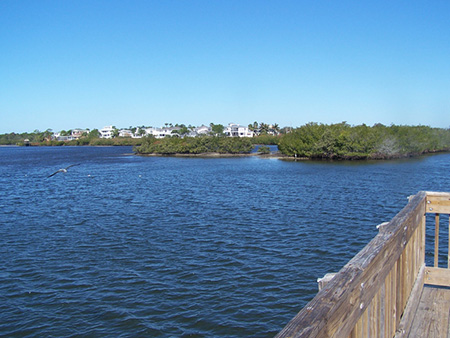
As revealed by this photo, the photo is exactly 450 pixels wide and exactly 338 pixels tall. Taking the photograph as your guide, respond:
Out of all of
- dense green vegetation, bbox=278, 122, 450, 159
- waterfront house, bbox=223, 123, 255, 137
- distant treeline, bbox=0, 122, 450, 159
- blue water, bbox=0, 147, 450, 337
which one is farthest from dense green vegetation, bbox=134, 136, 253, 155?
waterfront house, bbox=223, 123, 255, 137

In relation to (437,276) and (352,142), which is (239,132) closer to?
(352,142)

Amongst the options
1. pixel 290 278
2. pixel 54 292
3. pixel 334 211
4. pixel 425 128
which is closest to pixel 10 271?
pixel 54 292

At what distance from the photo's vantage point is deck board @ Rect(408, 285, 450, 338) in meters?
4.14

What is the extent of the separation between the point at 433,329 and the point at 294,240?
1304 centimetres

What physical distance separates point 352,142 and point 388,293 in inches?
2844

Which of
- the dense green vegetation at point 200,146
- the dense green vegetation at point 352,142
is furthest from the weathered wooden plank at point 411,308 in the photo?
the dense green vegetation at point 200,146

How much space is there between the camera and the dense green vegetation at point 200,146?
313ft

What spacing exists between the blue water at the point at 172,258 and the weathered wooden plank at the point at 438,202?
5.77 m

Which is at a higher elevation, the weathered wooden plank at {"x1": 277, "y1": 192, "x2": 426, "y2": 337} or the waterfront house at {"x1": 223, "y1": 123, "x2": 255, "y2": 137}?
the waterfront house at {"x1": 223, "y1": 123, "x2": 255, "y2": 137}

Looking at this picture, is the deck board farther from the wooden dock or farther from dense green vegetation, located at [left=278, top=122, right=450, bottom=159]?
dense green vegetation, located at [left=278, top=122, right=450, bottom=159]

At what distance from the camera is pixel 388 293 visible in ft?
12.0

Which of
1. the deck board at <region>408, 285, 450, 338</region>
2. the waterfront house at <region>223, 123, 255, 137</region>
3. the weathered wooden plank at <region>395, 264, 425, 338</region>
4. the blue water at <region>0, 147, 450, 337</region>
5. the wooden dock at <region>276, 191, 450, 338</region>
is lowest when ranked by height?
the blue water at <region>0, 147, 450, 337</region>

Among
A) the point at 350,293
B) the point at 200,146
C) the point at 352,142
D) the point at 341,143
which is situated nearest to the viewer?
the point at 350,293

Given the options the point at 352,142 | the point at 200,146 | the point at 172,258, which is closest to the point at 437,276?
the point at 172,258
